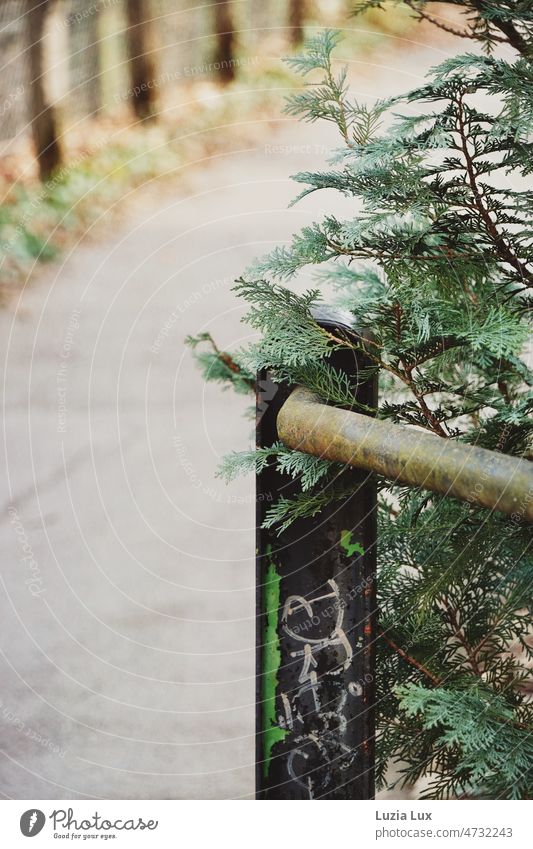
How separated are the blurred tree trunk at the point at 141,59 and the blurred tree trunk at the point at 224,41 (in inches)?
3.1

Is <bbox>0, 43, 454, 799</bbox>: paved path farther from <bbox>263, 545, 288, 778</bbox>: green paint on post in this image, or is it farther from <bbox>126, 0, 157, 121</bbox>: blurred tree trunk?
<bbox>263, 545, 288, 778</bbox>: green paint on post

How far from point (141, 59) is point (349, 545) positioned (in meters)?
0.71

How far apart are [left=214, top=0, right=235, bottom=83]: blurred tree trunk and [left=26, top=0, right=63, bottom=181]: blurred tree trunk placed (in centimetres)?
21

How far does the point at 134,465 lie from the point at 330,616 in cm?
85

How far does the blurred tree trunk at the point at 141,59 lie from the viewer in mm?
897

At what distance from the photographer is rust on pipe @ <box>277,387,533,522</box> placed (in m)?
0.36

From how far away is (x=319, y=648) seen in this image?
48 centimetres

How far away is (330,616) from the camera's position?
18.7 inches
